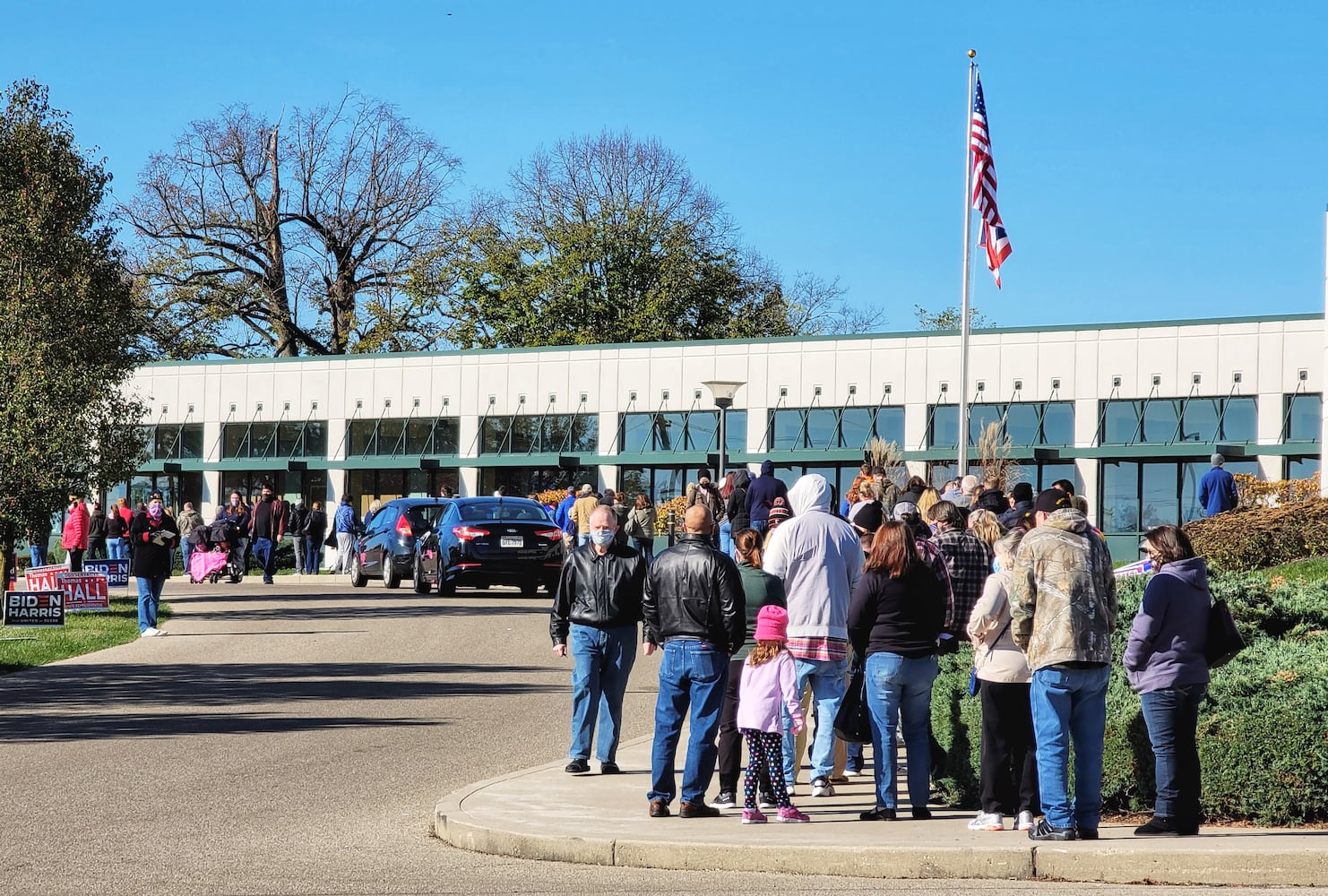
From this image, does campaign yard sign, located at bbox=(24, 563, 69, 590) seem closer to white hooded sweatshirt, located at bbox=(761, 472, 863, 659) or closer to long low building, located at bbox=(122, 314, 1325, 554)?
white hooded sweatshirt, located at bbox=(761, 472, 863, 659)

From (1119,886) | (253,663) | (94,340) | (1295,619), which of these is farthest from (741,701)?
(94,340)

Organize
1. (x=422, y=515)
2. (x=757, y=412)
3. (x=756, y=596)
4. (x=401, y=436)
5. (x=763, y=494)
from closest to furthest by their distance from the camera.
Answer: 1. (x=756, y=596)
2. (x=763, y=494)
3. (x=422, y=515)
4. (x=757, y=412)
5. (x=401, y=436)

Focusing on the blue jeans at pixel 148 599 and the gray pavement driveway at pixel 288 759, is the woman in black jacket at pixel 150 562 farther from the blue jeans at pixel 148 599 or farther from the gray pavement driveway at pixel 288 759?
the gray pavement driveway at pixel 288 759

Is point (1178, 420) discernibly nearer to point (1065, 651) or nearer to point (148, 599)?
point (148, 599)

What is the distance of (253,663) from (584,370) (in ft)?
95.1

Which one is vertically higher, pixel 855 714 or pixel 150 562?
pixel 150 562

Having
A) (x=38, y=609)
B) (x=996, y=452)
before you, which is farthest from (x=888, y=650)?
(x=996, y=452)

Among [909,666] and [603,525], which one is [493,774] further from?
[909,666]

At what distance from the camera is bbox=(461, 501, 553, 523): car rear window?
27141 mm

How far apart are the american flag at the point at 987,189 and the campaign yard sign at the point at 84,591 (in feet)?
49.2

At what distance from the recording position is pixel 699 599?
30.1 ft

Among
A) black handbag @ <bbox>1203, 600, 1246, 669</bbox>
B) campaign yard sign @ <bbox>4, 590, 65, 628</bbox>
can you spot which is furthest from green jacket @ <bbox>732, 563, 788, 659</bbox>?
campaign yard sign @ <bbox>4, 590, 65, 628</bbox>

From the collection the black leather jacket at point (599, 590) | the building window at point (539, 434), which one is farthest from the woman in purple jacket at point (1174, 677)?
the building window at point (539, 434)

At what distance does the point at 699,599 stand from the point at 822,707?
1.32 meters
